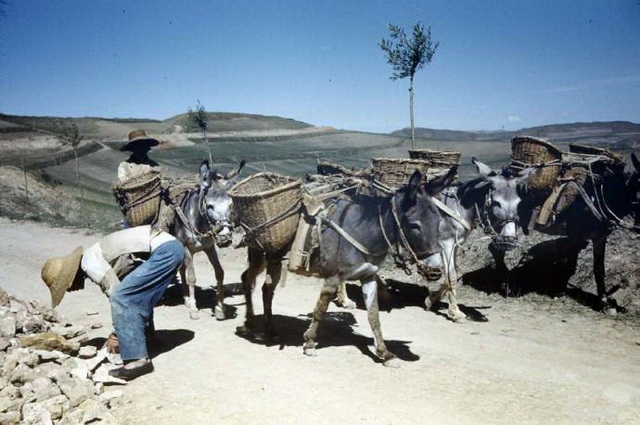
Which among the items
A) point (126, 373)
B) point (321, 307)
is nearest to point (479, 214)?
point (321, 307)

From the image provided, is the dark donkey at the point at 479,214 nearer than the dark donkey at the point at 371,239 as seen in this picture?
No

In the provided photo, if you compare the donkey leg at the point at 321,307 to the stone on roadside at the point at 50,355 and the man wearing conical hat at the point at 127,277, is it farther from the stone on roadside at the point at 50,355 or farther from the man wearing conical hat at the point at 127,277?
the stone on roadside at the point at 50,355

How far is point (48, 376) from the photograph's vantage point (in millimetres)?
4285

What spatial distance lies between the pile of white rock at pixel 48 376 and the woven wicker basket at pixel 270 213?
7.91 feet

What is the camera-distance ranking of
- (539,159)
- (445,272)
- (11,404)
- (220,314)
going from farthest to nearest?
(539,159)
(445,272)
(220,314)
(11,404)

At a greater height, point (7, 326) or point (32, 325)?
point (7, 326)

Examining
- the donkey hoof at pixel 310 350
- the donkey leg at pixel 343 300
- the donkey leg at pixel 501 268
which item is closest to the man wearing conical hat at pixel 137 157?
the donkey leg at pixel 343 300

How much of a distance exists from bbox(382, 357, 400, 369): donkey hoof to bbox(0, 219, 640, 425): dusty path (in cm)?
8

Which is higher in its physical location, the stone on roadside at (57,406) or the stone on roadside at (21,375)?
the stone on roadside at (21,375)

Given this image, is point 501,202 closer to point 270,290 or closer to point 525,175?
point 525,175

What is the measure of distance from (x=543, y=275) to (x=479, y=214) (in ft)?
10.1

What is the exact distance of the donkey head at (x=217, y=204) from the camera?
6774 mm

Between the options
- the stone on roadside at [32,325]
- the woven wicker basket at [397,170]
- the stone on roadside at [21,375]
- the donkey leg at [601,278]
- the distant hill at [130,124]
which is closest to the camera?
the stone on roadside at [21,375]

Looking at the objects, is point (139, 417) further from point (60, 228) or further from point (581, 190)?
point (60, 228)
